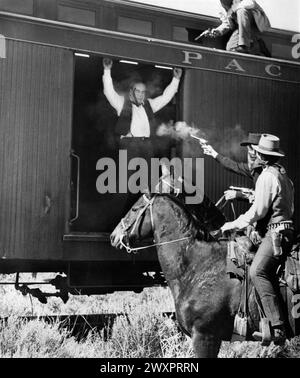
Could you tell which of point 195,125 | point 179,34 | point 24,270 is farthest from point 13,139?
point 179,34

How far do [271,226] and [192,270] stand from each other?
71 cm

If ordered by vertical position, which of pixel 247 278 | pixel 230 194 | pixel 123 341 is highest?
pixel 230 194

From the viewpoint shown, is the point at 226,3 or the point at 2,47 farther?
the point at 226,3

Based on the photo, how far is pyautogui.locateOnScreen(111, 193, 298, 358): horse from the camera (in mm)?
4281

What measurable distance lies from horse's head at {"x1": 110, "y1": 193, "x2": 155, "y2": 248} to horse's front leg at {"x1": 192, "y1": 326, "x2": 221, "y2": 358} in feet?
2.80

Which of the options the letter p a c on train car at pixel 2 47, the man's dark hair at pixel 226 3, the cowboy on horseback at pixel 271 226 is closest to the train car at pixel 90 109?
the letter p a c on train car at pixel 2 47

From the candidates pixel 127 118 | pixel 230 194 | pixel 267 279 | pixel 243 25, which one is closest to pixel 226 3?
pixel 243 25

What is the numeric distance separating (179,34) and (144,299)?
305 centimetres

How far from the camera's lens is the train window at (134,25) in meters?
6.00

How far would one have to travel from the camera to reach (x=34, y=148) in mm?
5215

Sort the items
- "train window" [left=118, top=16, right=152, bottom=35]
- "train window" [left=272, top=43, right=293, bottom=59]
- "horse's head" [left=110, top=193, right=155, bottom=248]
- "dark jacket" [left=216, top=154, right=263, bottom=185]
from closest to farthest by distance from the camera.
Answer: "horse's head" [left=110, top=193, right=155, bottom=248], "dark jacket" [left=216, top=154, right=263, bottom=185], "train window" [left=118, top=16, right=152, bottom=35], "train window" [left=272, top=43, right=293, bottom=59]

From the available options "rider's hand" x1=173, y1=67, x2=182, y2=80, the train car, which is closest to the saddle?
the train car

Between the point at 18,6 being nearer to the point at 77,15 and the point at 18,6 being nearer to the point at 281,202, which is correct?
the point at 77,15

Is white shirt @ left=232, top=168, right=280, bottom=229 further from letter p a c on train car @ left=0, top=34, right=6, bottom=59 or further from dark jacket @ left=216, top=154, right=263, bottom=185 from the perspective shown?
letter p a c on train car @ left=0, top=34, right=6, bottom=59
